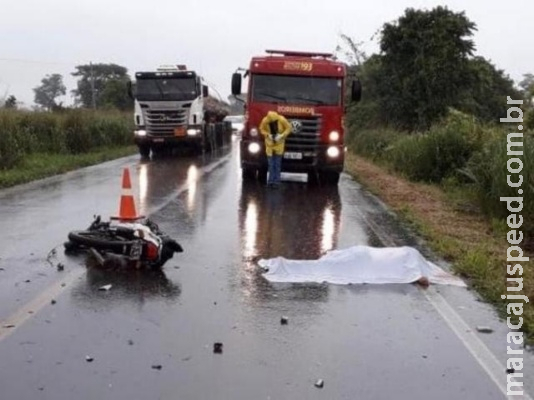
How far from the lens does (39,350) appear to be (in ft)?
16.0

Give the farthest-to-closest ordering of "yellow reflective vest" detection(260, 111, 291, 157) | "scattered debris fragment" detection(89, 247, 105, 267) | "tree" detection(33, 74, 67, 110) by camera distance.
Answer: "tree" detection(33, 74, 67, 110) → "yellow reflective vest" detection(260, 111, 291, 157) → "scattered debris fragment" detection(89, 247, 105, 267)

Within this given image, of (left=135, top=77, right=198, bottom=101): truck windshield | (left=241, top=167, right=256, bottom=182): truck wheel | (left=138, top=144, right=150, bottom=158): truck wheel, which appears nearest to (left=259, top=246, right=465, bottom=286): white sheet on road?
(left=241, top=167, right=256, bottom=182): truck wheel

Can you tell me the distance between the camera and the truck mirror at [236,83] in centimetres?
1608

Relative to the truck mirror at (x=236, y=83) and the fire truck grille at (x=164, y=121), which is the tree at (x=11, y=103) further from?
the truck mirror at (x=236, y=83)

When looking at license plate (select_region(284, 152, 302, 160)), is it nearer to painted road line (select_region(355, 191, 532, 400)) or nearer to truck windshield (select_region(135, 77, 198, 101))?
painted road line (select_region(355, 191, 532, 400))

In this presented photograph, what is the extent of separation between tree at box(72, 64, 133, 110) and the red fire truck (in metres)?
41.2

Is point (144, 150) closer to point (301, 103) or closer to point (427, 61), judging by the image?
point (427, 61)

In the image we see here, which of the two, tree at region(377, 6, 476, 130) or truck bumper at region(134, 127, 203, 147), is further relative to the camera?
tree at region(377, 6, 476, 130)

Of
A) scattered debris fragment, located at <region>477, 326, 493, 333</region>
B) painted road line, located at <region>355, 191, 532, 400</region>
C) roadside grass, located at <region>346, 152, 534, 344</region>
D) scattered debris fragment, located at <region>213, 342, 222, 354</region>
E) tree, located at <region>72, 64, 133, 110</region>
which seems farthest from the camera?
tree, located at <region>72, 64, 133, 110</region>

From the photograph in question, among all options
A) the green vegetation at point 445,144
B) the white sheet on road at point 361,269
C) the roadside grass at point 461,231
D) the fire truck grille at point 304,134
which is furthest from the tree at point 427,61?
the white sheet on road at point 361,269

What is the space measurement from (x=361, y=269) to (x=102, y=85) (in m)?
70.0

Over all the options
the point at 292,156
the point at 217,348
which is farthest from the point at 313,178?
the point at 217,348

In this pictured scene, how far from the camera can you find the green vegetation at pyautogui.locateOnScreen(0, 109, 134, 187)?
18.8 meters

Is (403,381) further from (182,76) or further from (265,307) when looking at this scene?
(182,76)
